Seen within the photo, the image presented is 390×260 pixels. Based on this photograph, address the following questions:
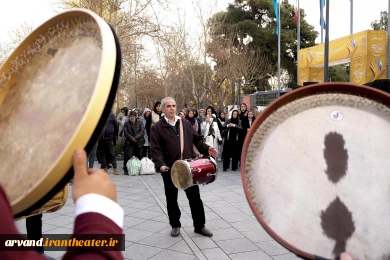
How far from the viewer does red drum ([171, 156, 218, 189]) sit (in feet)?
13.1

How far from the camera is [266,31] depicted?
32.4 metres

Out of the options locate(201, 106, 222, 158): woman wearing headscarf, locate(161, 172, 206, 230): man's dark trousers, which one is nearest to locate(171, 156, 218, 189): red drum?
locate(161, 172, 206, 230): man's dark trousers

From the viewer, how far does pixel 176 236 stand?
4.41 m

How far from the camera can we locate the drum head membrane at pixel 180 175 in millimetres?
3988

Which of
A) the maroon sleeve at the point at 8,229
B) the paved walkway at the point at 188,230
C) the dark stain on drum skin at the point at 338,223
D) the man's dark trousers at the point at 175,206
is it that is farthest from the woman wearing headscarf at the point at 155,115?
the maroon sleeve at the point at 8,229

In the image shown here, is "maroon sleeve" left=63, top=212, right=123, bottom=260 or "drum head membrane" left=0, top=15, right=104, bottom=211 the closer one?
"maroon sleeve" left=63, top=212, right=123, bottom=260

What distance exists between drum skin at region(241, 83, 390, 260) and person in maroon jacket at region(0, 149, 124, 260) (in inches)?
20.3

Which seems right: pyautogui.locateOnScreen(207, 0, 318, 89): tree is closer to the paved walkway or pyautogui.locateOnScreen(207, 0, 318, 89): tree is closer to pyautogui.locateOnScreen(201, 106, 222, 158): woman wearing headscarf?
pyautogui.locateOnScreen(201, 106, 222, 158): woman wearing headscarf

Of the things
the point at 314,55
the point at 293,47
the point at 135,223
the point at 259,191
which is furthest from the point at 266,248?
the point at 293,47

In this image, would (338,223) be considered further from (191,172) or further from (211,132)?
(211,132)

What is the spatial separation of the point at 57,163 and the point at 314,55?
791 inches

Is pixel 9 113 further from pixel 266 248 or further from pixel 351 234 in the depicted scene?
pixel 266 248

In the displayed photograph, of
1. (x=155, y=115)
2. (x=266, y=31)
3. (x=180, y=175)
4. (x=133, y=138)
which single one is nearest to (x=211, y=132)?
(x=155, y=115)

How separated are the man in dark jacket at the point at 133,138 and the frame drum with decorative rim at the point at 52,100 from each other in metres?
8.15
